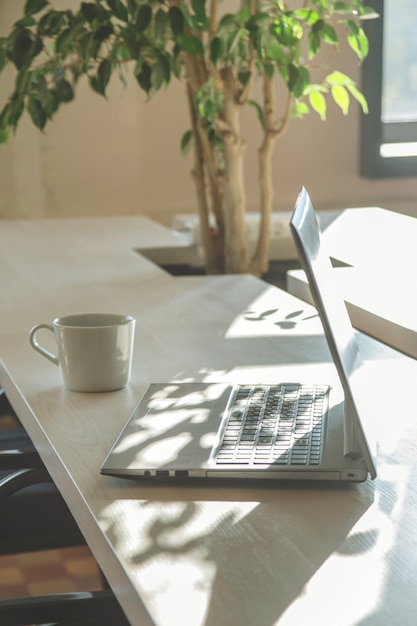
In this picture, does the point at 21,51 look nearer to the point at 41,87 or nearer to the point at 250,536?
the point at 41,87

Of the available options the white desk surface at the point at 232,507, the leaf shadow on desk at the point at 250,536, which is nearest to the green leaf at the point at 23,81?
the white desk surface at the point at 232,507

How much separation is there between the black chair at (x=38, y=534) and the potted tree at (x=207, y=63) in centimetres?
84

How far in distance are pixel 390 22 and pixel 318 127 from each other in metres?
0.64

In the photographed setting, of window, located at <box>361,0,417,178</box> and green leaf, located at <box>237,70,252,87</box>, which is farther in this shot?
window, located at <box>361,0,417,178</box>

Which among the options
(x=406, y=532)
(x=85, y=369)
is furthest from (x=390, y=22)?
(x=406, y=532)

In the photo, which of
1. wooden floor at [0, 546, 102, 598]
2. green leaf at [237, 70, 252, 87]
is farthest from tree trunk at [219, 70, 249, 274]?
wooden floor at [0, 546, 102, 598]

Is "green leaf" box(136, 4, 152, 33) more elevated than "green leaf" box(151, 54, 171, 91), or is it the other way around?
"green leaf" box(136, 4, 152, 33)

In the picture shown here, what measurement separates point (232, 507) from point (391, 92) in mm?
4365

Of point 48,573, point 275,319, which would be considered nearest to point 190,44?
point 275,319

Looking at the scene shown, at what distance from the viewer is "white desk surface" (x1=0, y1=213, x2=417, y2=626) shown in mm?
774

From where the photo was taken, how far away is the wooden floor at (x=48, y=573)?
258cm

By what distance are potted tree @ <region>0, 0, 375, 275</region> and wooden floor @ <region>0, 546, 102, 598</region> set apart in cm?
91

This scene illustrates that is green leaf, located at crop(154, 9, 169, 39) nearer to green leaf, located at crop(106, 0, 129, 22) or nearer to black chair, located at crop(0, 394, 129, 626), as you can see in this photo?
green leaf, located at crop(106, 0, 129, 22)

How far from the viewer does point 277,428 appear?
1116 mm
